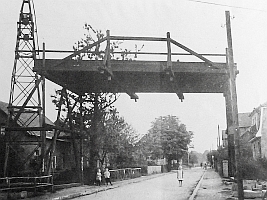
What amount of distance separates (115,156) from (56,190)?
16.7 metres

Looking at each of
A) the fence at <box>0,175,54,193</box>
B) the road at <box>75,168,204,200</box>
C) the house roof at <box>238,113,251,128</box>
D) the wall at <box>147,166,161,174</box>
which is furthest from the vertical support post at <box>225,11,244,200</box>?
the house roof at <box>238,113,251,128</box>

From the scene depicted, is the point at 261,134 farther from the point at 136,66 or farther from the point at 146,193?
the point at 136,66

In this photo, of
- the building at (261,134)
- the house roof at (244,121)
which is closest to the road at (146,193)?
the building at (261,134)

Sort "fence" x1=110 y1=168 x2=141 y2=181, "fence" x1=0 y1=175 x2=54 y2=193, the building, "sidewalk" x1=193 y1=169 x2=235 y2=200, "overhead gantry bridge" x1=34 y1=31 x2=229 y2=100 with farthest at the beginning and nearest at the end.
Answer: the building
"fence" x1=110 y1=168 x2=141 y2=181
"fence" x1=0 y1=175 x2=54 y2=193
"sidewalk" x1=193 y1=169 x2=235 y2=200
"overhead gantry bridge" x1=34 y1=31 x2=229 y2=100

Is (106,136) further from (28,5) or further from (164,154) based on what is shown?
(164,154)

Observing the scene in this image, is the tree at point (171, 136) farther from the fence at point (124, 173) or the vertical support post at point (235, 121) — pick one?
the vertical support post at point (235, 121)

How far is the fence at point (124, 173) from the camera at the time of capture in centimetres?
3403

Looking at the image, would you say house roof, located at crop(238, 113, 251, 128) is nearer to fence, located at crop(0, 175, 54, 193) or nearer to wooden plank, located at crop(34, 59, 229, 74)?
fence, located at crop(0, 175, 54, 193)

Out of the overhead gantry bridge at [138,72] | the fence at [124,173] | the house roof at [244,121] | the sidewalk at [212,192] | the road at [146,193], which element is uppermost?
the house roof at [244,121]

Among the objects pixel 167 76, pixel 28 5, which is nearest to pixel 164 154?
pixel 28 5

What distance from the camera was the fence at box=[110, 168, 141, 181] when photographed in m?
34.0

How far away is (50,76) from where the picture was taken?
16.1 metres

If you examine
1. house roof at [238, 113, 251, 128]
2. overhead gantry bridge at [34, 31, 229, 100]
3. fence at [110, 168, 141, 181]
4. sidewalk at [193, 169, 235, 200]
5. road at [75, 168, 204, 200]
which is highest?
house roof at [238, 113, 251, 128]

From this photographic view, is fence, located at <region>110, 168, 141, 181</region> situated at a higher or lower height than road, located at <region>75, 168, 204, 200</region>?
higher
